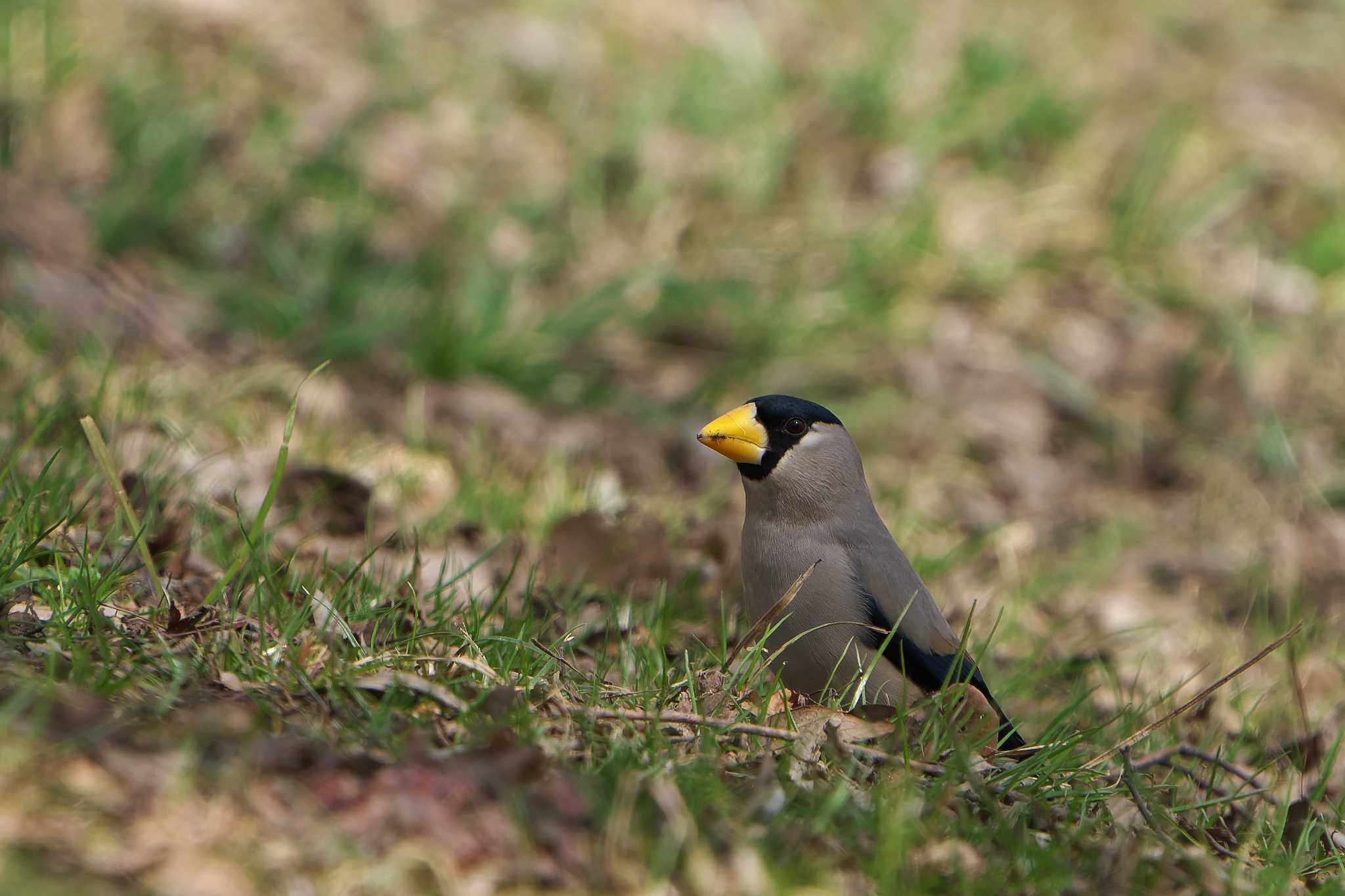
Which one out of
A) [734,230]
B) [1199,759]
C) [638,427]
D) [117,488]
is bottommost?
[1199,759]

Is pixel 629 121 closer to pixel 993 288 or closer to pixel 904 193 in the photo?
pixel 904 193

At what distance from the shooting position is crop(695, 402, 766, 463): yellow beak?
364cm

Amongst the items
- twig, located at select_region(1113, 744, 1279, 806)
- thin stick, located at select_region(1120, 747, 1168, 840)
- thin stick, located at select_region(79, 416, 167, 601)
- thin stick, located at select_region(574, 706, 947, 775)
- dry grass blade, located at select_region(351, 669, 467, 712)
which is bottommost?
twig, located at select_region(1113, 744, 1279, 806)

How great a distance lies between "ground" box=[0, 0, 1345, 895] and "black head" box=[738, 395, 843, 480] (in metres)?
0.47

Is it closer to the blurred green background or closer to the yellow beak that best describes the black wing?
the yellow beak

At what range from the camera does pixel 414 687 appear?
2672 mm

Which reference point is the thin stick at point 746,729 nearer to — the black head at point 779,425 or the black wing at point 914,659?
the black wing at point 914,659

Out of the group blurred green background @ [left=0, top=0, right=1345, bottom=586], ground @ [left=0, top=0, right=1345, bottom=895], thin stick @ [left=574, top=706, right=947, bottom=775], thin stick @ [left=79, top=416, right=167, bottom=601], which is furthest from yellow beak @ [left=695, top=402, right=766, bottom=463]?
blurred green background @ [left=0, top=0, right=1345, bottom=586]

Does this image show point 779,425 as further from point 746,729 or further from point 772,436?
point 746,729

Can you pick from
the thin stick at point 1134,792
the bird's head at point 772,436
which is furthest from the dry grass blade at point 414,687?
the thin stick at point 1134,792

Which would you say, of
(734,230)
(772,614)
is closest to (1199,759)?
(772,614)

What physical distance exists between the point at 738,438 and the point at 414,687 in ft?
4.27

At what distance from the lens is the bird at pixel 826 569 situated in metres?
3.40

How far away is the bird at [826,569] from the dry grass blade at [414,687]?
2.84 feet
